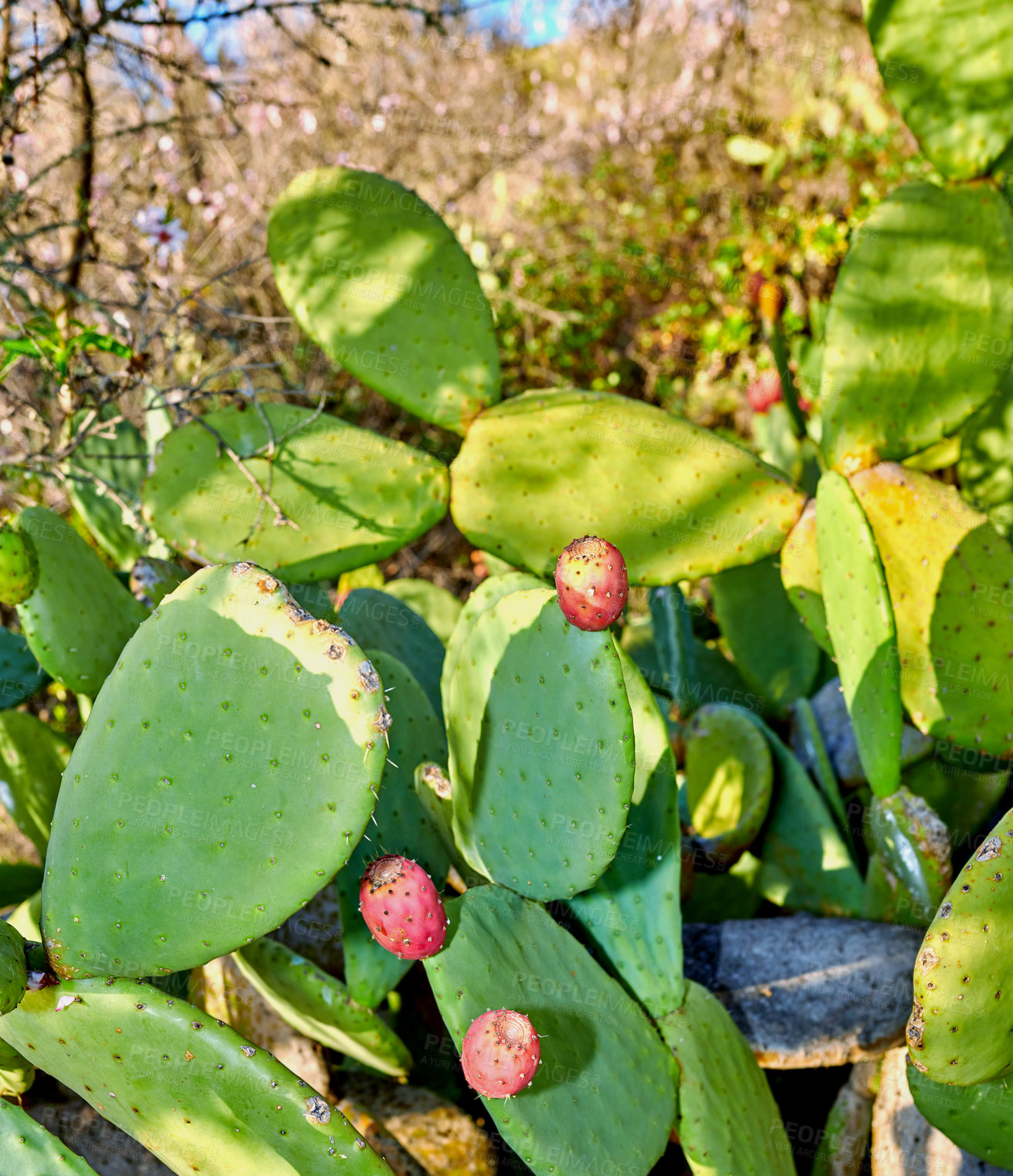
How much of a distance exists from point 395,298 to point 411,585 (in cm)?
73

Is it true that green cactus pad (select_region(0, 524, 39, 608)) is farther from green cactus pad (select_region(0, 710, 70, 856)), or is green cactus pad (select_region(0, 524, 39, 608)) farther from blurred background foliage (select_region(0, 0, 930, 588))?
blurred background foliage (select_region(0, 0, 930, 588))

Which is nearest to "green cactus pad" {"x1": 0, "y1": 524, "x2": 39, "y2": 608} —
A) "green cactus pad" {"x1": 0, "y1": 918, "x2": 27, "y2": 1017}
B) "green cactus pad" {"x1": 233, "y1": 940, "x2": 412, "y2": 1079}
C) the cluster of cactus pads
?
the cluster of cactus pads

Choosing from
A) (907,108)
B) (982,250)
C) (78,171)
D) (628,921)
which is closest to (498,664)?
(628,921)

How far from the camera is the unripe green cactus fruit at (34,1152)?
101 cm

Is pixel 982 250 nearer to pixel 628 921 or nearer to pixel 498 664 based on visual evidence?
pixel 498 664

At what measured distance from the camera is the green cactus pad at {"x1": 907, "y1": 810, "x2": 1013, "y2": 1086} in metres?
1.01

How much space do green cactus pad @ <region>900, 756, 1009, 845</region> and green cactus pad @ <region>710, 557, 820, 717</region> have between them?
0.47 m

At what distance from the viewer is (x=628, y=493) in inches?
69.6

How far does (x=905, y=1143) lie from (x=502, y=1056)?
86 cm

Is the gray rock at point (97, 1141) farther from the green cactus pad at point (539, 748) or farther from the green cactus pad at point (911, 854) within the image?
the green cactus pad at point (911, 854)

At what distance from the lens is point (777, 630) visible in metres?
2.38

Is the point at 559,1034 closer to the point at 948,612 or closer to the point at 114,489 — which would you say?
the point at 948,612

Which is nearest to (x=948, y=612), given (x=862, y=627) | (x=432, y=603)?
(x=862, y=627)

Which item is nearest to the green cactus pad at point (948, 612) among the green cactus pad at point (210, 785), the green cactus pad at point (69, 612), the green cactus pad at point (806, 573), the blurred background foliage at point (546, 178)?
the green cactus pad at point (806, 573)
